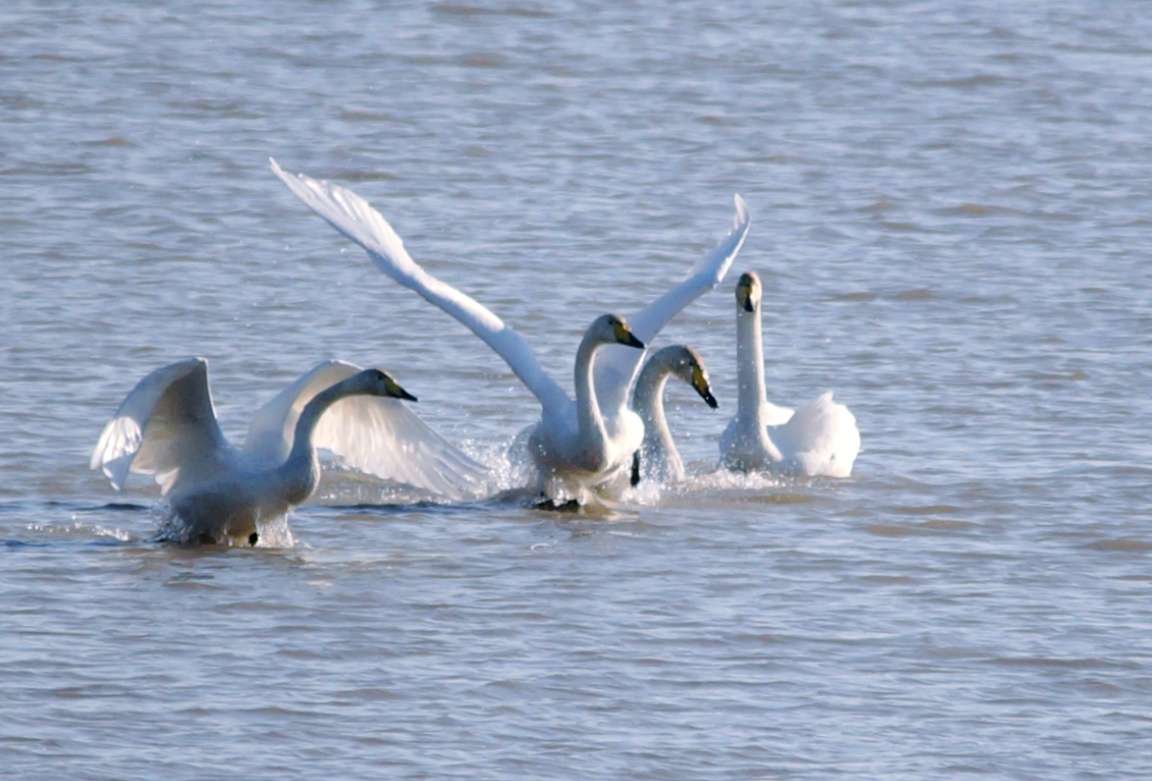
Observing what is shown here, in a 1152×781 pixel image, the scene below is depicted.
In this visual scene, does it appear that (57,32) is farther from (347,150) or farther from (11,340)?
(11,340)

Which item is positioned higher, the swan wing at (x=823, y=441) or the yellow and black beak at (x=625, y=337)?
the yellow and black beak at (x=625, y=337)

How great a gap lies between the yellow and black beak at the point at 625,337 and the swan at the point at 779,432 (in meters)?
0.79

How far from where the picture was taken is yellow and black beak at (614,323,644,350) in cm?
1066

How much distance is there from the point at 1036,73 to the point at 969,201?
15.9ft

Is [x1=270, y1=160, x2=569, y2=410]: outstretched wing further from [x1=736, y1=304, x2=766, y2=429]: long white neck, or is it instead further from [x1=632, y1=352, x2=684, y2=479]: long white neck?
[x1=736, y1=304, x2=766, y2=429]: long white neck

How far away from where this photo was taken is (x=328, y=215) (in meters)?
10.8

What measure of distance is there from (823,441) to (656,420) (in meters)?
0.81

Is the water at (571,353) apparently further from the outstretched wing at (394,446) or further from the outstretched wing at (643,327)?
the outstretched wing at (643,327)

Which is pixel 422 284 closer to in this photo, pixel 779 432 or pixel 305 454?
pixel 305 454

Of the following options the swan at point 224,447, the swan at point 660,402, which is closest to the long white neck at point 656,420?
the swan at point 660,402

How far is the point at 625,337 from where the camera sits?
1067 centimetres

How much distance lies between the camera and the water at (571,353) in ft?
24.6

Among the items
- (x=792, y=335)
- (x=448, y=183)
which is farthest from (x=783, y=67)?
(x=792, y=335)

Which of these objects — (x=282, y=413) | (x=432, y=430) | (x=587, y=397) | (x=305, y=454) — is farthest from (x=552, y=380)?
(x=305, y=454)
